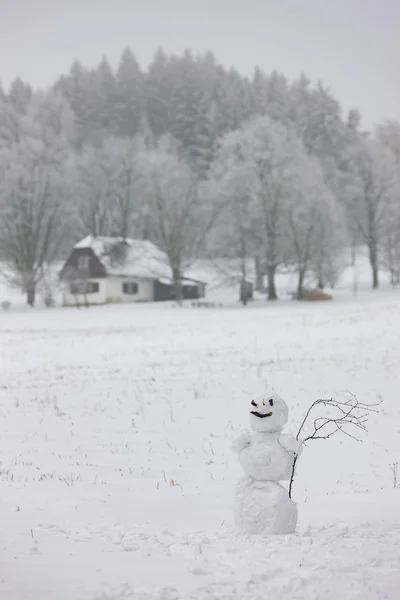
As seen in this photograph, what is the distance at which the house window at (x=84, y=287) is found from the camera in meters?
56.3

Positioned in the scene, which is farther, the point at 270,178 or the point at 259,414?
the point at 270,178

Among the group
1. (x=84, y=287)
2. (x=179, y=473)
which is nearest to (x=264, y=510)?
(x=179, y=473)

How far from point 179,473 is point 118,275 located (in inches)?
1948

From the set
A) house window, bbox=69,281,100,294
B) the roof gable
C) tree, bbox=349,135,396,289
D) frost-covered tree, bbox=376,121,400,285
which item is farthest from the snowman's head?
frost-covered tree, bbox=376,121,400,285

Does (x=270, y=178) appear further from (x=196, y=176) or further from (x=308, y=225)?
(x=196, y=176)

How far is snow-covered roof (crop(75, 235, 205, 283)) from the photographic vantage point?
59.1 m

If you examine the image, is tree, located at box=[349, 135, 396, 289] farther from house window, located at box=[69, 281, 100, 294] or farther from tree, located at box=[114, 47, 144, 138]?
tree, located at box=[114, 47, 144, 138]

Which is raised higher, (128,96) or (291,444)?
(128,96)

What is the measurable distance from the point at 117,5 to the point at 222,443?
28055 mm

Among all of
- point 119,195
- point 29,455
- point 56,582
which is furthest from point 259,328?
point 119,195

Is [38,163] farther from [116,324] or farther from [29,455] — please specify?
[29,455]

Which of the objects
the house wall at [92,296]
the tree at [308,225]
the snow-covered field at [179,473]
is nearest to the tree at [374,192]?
the tree at [308,225]

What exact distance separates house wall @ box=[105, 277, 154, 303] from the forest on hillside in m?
5.56

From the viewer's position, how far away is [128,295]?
59.9 metres
